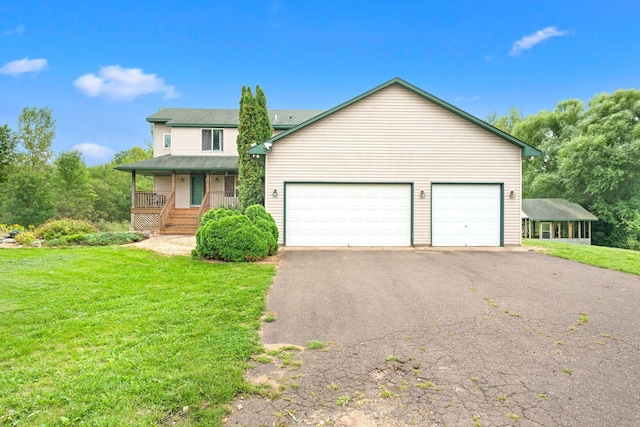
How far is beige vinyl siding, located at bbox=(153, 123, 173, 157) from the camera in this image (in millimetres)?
20062

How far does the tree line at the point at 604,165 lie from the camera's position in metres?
26.3

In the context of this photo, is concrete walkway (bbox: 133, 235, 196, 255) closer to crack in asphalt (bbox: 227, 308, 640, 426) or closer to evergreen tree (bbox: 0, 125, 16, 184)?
evergreen tree (bbox: 0, 125, 16, 184)

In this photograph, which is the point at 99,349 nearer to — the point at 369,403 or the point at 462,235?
the point at 369,403

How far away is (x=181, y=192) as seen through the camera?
1862 centimetres

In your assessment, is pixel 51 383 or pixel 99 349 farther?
pixel 99 349

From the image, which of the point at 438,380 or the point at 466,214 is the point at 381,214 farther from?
the point at 438,380

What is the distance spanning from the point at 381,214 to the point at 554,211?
73.1 ft

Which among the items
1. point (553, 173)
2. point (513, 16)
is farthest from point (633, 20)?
point (553, 173)

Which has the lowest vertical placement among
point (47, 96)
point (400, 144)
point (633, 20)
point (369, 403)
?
point (369, 403)

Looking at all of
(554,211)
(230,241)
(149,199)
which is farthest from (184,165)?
(554,211)

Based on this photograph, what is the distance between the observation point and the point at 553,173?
101 feet

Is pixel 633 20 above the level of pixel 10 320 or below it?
above

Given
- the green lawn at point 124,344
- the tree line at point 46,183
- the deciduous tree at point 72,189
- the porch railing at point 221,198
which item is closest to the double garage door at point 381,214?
the green lawn at point 124,344

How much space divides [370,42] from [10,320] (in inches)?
858
